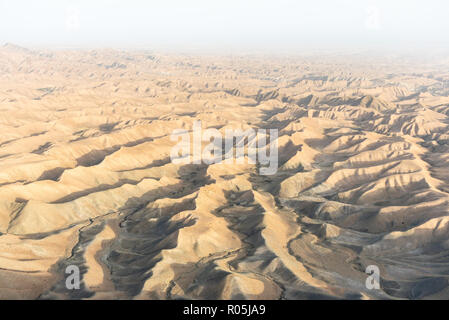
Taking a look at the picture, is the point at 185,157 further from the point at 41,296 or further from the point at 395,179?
the point at 41,296

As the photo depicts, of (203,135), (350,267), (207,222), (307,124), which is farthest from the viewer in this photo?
(307,124)

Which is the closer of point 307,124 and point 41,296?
point 41,296

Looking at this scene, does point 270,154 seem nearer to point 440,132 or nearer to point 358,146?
point 358,146

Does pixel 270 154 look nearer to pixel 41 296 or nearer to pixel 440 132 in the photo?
pixel 440 132

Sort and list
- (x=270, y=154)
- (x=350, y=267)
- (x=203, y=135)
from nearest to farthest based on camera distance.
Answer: (x=350, y=267)
(x=270, y=154)
(x=203, y=135)

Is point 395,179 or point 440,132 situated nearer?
point 395,179

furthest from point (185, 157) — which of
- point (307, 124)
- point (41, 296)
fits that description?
point (41, 296)
